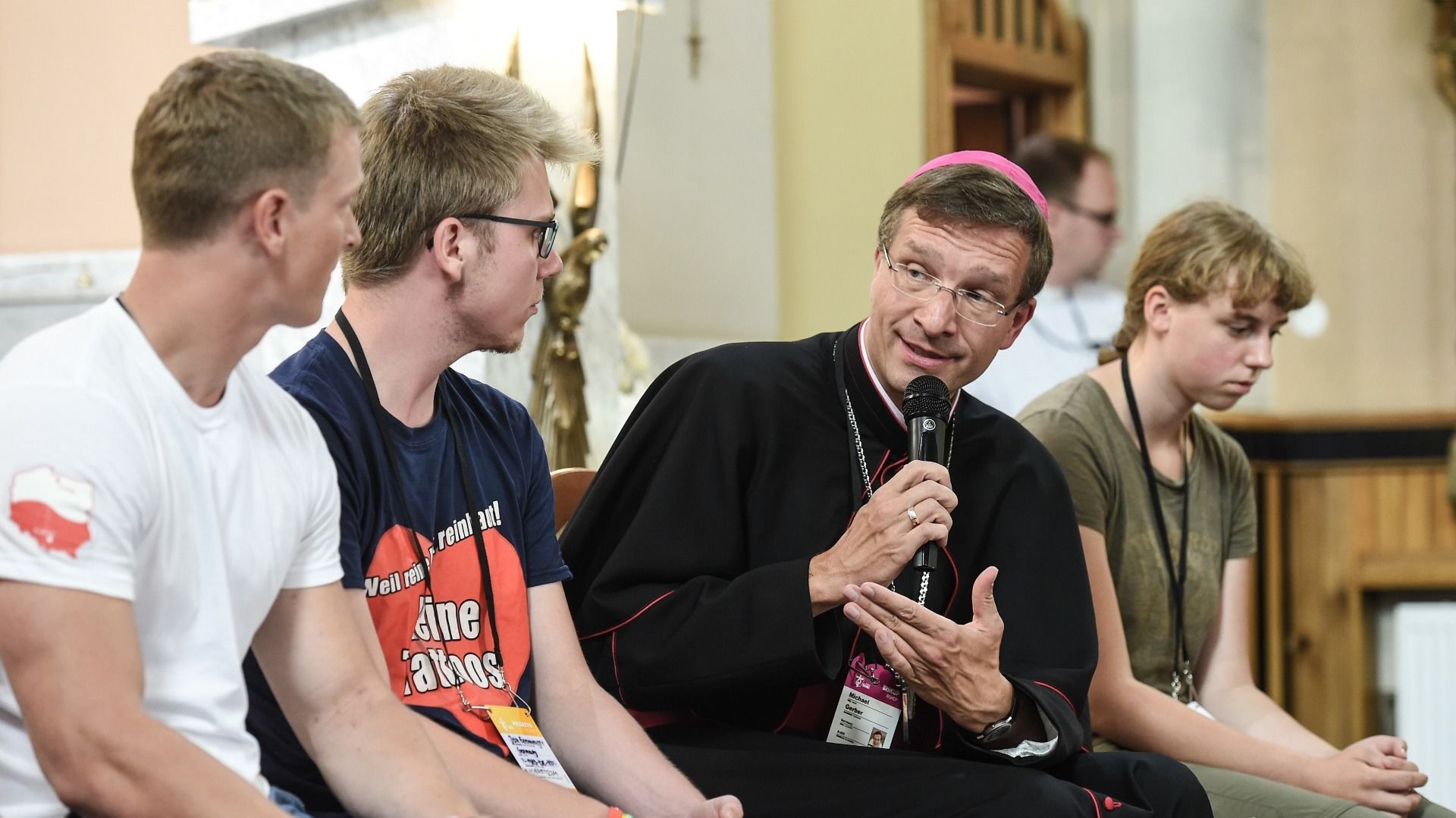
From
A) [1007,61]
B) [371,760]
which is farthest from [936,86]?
[371,760]

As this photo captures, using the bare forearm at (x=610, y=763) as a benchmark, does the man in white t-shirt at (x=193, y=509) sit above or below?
above

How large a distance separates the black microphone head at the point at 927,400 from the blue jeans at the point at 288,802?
1039mm

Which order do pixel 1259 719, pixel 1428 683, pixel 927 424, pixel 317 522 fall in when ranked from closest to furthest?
pixel 317 522 → pixel 927 424 → pixel 1259 719 → pixel 1428 683

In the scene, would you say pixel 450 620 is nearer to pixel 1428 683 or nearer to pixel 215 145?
pixel 215 145

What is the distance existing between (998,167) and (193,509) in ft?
5.07

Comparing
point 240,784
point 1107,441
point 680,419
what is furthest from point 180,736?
point 1107,441

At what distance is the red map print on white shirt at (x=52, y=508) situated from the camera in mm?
1317

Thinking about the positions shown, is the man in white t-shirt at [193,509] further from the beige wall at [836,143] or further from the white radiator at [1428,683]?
the white radiator at [1428,683]

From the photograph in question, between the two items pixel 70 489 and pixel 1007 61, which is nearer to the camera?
pixel 70 489

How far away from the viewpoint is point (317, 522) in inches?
65.9

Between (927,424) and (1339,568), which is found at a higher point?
(927,424)

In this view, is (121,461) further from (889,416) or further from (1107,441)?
(1107,441)

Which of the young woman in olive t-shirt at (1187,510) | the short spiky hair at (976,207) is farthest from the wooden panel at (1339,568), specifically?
the short spiky hair at (976,207)

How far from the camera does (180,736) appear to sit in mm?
1407
